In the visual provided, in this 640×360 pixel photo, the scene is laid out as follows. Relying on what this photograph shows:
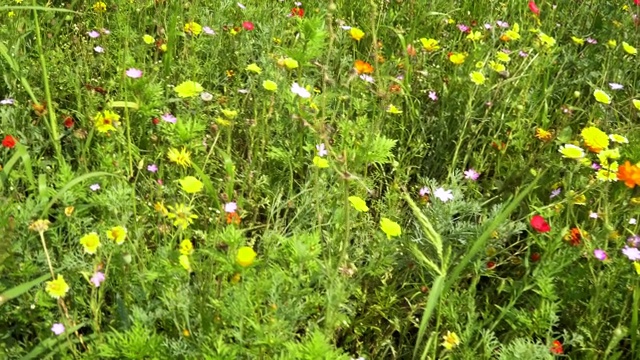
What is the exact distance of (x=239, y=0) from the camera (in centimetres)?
278

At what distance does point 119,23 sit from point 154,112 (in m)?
0.50

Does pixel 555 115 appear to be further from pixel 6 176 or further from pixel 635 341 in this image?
pixel 6 176

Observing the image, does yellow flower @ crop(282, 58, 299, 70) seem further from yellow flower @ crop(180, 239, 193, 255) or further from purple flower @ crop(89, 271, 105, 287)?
purple flower @ crop(89, 271, 105, 287)

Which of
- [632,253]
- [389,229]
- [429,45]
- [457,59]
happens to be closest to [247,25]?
[429,45]

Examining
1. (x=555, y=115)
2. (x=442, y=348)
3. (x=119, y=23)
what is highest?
(x=119, y=23)

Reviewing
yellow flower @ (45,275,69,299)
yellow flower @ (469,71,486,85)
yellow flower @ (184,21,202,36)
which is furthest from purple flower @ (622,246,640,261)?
yellow flower @ (184,21,202,36)

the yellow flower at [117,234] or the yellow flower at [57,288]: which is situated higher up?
the yellow flower at [117,234]

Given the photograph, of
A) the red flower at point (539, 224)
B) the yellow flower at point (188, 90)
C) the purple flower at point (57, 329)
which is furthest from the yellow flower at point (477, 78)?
the purple flower at point (57, 329)

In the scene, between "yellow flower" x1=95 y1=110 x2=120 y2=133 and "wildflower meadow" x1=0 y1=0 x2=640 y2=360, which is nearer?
"wildflower meadow" x1=0 y1=0 x2=640 y2=360

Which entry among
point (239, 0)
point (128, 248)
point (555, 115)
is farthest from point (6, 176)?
point (555, 115)

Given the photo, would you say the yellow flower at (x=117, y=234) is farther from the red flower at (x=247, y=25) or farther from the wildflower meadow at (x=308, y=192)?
the red flower at (x=247, y=25)

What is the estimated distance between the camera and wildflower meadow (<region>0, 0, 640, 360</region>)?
1400 mm

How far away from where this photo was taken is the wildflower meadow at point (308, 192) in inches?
55.1

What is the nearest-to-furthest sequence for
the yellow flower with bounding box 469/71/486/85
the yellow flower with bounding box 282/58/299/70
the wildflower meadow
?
the wildflower meadow < the yellow flower with bounding box 282/58/299/70 < the yellow flower with bounding box 469/71/486/85
